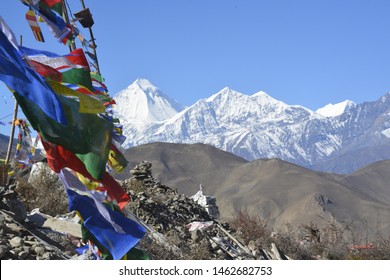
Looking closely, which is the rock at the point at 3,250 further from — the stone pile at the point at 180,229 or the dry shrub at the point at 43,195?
the dry shrub at the point at 43,195

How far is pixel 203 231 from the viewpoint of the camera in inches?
658

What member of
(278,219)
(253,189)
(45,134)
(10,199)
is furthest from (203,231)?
(253,189)

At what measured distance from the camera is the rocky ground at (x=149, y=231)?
10.6 m

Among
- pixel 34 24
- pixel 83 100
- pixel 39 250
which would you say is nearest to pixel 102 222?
pixel 83 100

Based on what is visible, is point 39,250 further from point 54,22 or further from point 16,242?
point 54,22

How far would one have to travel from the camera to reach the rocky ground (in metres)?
10.6

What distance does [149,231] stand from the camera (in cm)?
1477

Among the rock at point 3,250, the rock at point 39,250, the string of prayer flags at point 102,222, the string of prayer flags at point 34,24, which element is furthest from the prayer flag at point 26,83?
the string of prayer flags at point 34,24

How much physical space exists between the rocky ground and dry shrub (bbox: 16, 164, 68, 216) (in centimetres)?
111

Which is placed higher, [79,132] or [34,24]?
[34,24]

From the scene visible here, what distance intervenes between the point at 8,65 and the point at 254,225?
534 inches

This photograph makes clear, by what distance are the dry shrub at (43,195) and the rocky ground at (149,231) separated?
1107mm

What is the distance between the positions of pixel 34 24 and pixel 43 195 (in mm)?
6654
